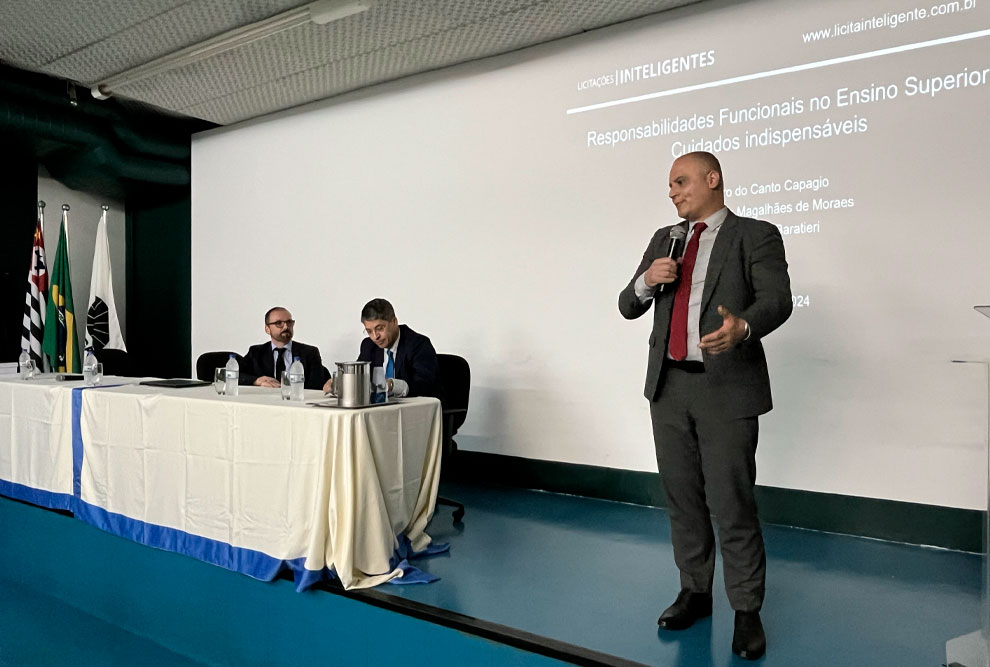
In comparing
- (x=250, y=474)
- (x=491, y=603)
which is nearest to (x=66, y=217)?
(x=250, y=474)

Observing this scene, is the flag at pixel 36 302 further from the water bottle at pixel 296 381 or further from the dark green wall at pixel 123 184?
the water bottle at pixel 296 381

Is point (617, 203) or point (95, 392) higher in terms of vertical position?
point (617, 203)

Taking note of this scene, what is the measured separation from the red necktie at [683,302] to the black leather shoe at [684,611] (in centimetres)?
78

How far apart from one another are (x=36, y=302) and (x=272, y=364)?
2.65m

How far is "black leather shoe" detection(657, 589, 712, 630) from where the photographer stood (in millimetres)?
2223

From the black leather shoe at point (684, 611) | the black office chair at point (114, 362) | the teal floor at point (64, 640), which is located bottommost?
the teal floor at point (64, 640)

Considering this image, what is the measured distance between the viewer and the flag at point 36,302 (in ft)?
17.9

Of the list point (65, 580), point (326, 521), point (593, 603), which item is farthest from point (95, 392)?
point (593, 603)

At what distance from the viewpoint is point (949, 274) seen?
316cm

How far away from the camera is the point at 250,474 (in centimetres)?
262

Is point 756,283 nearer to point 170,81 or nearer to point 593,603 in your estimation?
point 593,603

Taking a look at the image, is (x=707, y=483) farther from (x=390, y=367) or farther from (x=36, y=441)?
(x=36, y=441)

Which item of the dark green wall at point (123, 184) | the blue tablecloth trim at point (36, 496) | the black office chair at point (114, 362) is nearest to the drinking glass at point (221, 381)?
the blue tablecloth trim at point (36, 496)

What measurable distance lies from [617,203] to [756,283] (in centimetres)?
214
